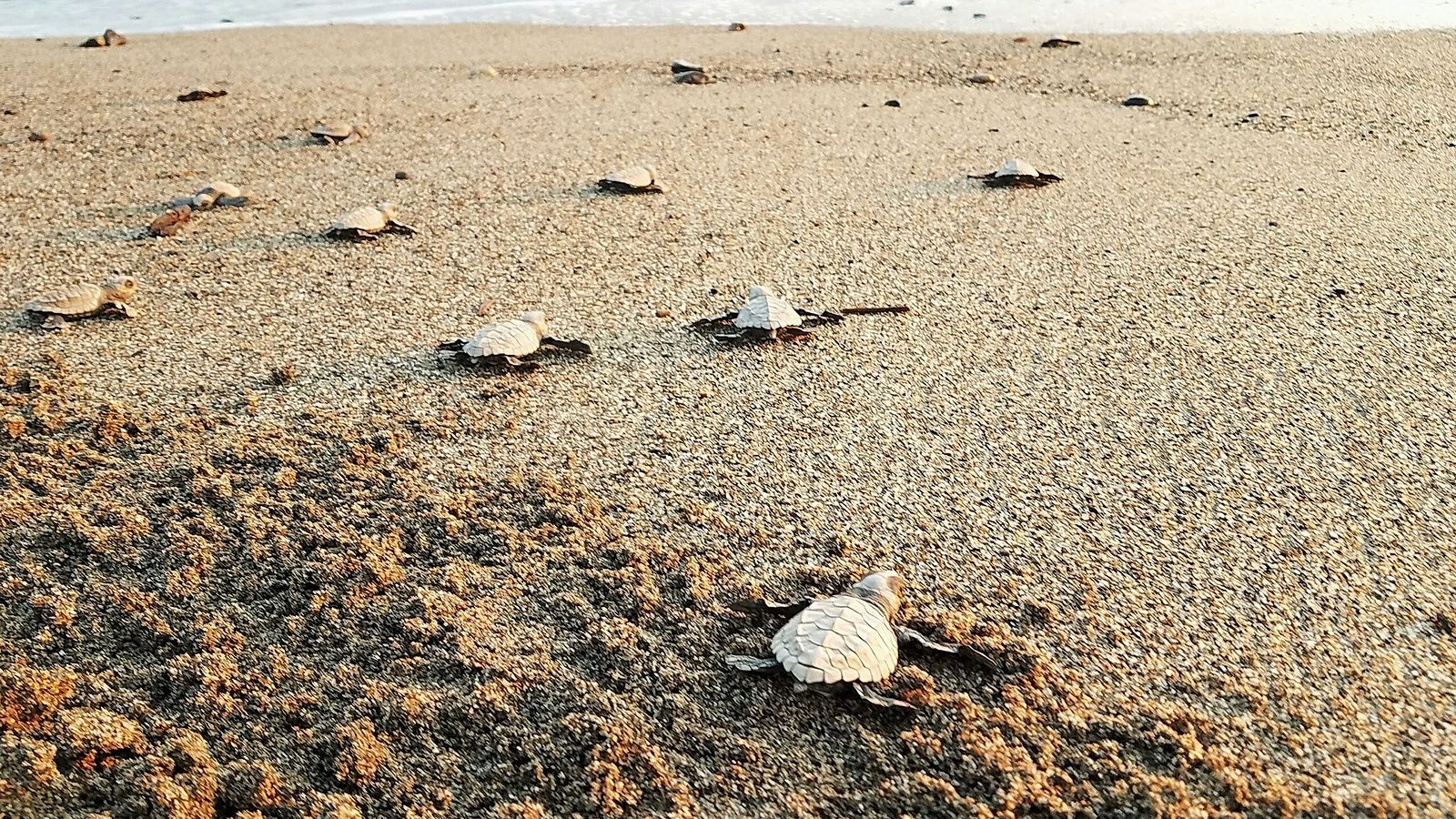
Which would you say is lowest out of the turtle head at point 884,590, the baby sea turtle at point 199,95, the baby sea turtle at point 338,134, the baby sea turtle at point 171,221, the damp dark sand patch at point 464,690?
the damp dark sand patch at point 464,690

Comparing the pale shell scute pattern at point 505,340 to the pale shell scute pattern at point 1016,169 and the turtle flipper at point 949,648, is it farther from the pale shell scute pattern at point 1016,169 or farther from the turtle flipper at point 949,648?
the pale shell scute pattern at point 1016,169

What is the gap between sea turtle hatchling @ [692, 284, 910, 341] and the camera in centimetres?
306

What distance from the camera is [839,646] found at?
1.80 m

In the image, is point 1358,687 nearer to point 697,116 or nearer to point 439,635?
point 439,635

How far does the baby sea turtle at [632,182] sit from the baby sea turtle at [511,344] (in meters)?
1.48

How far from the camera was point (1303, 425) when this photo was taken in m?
2.61

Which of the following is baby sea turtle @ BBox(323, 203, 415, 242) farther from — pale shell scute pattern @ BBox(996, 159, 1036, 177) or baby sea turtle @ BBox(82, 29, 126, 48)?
baby sea turtle @ BBox(82, 29, 126, 48)

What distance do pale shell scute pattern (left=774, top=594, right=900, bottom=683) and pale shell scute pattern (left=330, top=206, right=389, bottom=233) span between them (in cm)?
272

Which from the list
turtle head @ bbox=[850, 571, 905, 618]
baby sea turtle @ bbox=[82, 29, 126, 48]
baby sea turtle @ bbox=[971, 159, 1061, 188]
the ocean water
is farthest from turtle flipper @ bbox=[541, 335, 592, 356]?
baby sea turtle @ bbox=[82, 29, 126, 48]

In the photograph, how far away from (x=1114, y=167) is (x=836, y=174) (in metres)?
1.35

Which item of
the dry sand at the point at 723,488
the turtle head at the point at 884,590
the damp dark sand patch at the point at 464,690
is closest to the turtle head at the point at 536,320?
the dry sand at the point at 723,488

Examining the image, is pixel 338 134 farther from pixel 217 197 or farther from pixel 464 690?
pixel 464 690

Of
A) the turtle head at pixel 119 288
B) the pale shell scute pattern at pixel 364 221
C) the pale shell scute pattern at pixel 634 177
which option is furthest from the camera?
the pale shell scute pattern at pixel 634 177

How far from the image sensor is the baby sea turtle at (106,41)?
7.71 metres
